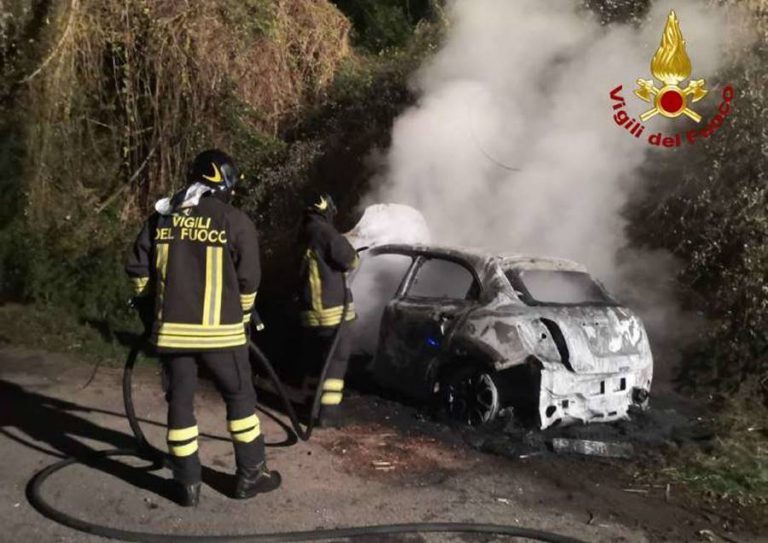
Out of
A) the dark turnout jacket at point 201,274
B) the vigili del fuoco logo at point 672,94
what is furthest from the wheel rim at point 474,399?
the vigili del fuoco logo at point 672,94

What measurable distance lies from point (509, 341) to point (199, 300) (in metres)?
2.26

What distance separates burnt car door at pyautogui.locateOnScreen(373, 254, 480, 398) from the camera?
601 cm

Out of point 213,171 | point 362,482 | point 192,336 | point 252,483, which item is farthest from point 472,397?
point 213,171

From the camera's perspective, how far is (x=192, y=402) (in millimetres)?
4266

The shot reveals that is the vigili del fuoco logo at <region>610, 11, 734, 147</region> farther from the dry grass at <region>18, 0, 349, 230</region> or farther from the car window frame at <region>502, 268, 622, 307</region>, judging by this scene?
the dry grass at <region>18, 0, 349, 230</region>

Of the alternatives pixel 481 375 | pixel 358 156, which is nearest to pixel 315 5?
pixel 358 156

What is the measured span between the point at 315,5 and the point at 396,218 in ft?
18.5

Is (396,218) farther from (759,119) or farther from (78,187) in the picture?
(78,187)

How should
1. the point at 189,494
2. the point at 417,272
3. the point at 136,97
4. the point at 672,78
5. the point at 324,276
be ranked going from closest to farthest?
1. the point at 189,494
2. the point at 324,276
3. the point at 417,272
4. the point at 672,78
5. the point at 136,97

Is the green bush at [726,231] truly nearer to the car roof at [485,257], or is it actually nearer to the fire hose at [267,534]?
the car roof at [485,257]

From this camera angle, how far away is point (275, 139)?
37.0 ft

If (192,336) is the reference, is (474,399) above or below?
below

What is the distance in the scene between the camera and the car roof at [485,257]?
6098 millimetres

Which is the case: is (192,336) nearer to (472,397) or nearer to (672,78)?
(472,397)
